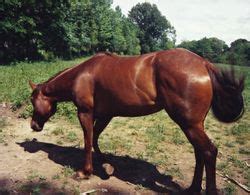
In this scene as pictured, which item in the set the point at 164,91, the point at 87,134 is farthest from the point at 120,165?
the point at 164,91

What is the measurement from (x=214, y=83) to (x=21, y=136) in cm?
491

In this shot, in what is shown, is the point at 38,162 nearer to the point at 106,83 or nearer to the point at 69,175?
the point at 69,175

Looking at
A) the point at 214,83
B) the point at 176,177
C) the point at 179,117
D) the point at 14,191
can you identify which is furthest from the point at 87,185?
the point at 214,83

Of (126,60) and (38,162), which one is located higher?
(126,60)

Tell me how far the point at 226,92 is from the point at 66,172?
2.95 m

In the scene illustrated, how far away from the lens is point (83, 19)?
4322cm

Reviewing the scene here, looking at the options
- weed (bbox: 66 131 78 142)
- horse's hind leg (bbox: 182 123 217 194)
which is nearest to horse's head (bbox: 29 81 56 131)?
weed (bbox: 66 131 78 142)

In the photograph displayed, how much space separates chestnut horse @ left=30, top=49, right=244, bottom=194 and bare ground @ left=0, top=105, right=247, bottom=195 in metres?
0.35

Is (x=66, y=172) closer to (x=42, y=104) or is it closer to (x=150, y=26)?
(x=42, y=104)

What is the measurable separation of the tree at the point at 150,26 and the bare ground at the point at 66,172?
83052 mm

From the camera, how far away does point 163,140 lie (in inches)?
305

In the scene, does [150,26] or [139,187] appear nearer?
[139,187]

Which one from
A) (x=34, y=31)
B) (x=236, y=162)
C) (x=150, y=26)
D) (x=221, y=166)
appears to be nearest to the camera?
(x=221, y=166)

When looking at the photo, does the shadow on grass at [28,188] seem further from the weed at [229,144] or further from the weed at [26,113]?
the weed at [229,144]
